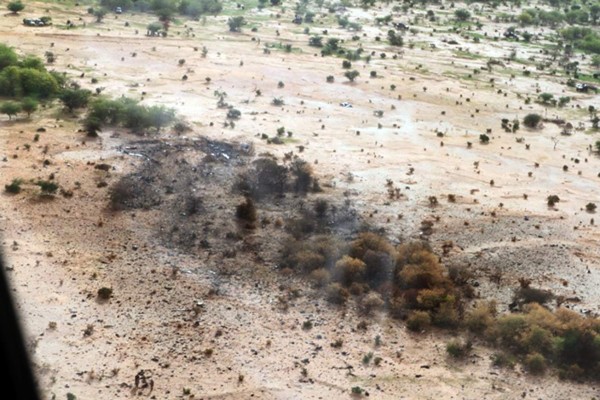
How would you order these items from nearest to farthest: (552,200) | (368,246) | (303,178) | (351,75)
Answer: (368,246)
(303,178)
(552,200)
(351,75)

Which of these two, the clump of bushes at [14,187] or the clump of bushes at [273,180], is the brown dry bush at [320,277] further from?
the clump of bushes at [14,187]

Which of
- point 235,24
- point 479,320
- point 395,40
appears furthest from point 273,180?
point 395,40

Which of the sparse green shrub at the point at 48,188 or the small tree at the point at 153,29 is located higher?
the small tree at the point at 153,29

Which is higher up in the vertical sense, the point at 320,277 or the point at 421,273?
the point at 421,273

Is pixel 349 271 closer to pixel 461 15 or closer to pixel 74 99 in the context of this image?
pixel 74 99

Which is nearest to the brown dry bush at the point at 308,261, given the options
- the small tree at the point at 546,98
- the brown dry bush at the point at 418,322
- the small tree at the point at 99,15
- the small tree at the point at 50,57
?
the brown dry bush at the point at 418,322

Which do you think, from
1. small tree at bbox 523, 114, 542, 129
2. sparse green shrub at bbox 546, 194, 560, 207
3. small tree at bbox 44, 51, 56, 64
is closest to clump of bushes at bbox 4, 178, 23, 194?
small tree at bbox 44, 51, 56, 64
